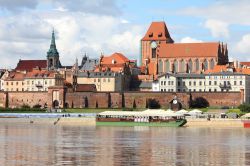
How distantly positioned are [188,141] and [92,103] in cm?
7386

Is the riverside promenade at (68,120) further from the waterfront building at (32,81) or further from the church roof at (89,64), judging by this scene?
the church roof at (89,64)

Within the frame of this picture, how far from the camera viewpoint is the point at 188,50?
15938cm

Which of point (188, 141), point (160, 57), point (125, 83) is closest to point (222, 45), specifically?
point (160, 57)

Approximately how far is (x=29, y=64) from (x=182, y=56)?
41.6 metres

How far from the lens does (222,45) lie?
527 feet

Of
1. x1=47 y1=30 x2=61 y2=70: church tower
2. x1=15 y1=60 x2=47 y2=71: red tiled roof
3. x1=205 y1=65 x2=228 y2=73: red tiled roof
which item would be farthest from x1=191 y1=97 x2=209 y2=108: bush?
x1=15 y1=60 x2=47 y2=71: red tiled roof

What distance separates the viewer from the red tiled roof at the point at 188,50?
156500mm

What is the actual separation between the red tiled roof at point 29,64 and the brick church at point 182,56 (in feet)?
91.6

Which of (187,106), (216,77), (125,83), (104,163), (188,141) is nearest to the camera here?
(104,163)

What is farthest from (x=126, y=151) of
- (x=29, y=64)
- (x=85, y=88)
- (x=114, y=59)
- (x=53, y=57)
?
(x=29, y=64)

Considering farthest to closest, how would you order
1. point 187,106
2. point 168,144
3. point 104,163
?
1. point 187,106
2. point 168,144
3. point 104,163

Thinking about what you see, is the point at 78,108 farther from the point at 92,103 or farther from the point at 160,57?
the point at 160,57

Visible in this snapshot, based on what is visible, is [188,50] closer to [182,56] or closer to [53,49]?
[182,56]

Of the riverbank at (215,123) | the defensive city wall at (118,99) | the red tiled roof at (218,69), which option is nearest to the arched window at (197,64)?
the red tiled roof at (218,69)
